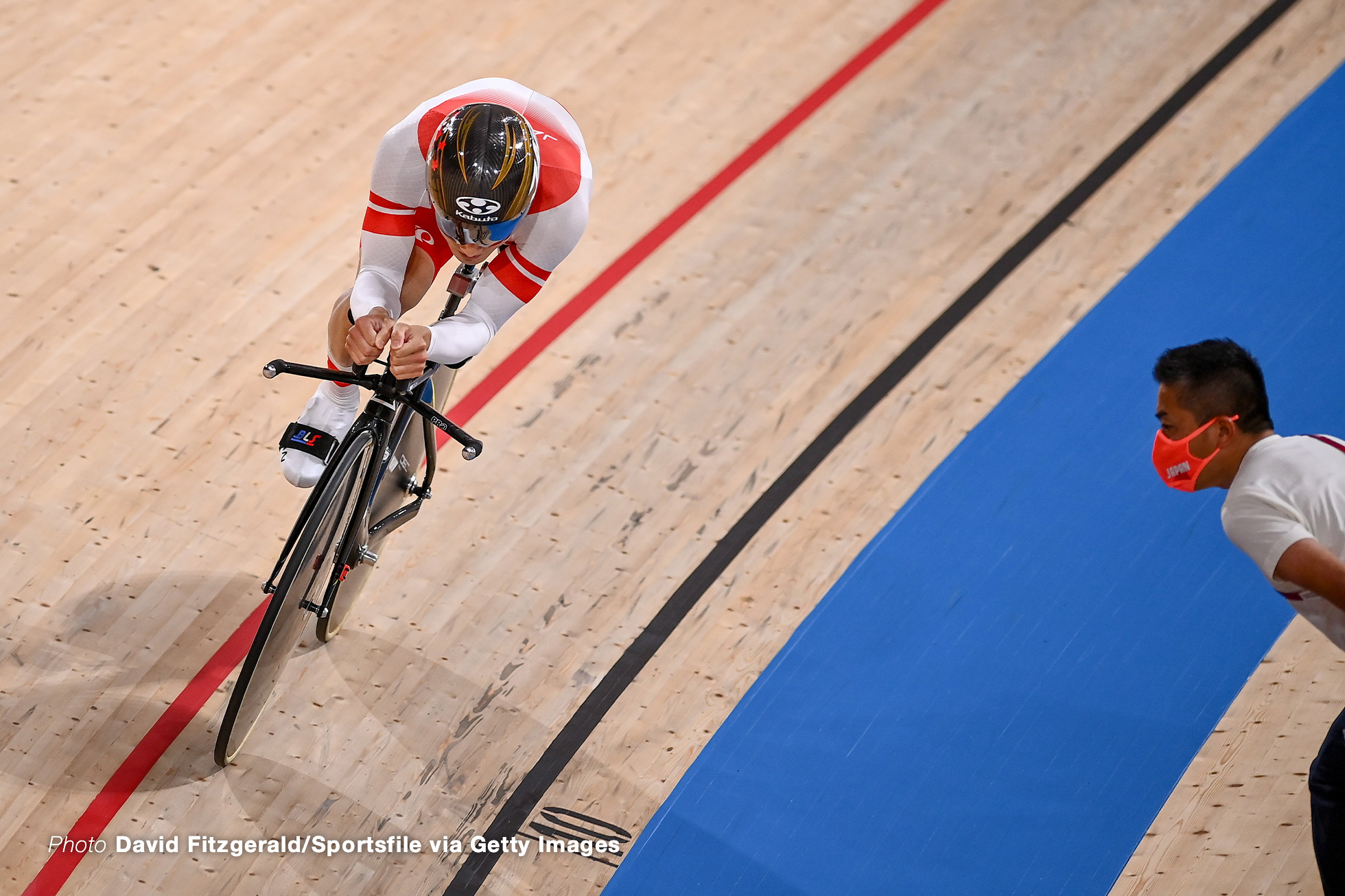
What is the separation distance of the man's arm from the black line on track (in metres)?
1.53

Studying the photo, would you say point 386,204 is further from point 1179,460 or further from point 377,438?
point 1179,460

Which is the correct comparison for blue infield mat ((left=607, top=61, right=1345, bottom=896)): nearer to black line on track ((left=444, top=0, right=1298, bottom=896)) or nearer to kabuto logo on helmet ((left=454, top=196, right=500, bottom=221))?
black line on track ((left=444, top=0, right=1298, bottom=896))

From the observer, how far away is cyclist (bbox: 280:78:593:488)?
226 cm

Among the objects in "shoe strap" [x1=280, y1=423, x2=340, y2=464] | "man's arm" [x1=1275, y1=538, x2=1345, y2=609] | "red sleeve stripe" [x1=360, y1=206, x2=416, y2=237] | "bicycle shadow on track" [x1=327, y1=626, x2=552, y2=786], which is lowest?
"bicycle shadow on track" [x1=327, y1=626, x2=552, y2=786]

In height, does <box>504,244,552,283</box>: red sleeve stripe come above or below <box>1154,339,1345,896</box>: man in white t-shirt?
below

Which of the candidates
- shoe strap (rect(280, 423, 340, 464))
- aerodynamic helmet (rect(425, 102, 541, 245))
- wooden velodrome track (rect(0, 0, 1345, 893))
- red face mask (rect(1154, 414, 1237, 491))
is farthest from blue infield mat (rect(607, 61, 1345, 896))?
aerodynamic helmet (rect(425, 102, 541, 245))

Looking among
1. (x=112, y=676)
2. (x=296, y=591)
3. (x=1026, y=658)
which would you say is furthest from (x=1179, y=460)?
(x=112, y=676)

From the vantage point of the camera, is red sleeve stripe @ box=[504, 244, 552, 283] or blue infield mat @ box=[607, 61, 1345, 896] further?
blue infield mat @ box=[607, 61, 1345, 896]

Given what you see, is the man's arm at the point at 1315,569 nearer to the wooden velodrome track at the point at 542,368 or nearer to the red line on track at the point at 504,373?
the wooden velodrome track at the point at 542,368

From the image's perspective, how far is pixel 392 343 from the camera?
7.61 ft

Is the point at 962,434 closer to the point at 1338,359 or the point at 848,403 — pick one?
the point at 848,403

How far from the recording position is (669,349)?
12.0ft

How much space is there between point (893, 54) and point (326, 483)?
3059 millimetres

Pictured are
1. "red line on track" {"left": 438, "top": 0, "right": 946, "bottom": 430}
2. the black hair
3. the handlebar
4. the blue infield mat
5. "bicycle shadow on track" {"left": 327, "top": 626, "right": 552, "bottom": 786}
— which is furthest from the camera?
"red line on track" {"left": 438, "top": 0, "right": 946, "bottom": 430}
